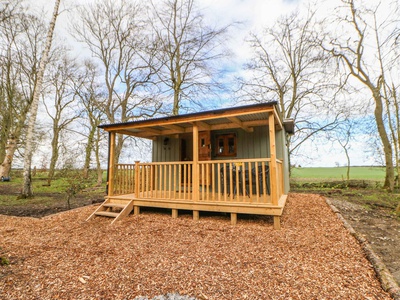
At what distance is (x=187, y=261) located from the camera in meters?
2.99

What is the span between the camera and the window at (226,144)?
23.4 feet

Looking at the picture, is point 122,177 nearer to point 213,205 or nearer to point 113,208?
point 113,208

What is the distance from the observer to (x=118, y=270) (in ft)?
9.02

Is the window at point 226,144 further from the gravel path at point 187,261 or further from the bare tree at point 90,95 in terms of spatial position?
the bare tree at point 90,95

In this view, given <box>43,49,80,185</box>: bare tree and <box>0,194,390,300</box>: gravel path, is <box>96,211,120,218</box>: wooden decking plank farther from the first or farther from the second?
<box>43,49,80,185</box>: bare tree

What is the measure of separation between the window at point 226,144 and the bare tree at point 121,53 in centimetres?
688

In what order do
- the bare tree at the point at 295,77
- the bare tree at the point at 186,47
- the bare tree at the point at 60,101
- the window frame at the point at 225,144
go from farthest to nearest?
the bare tree at the point at 60,101, the bare tree at the point at 295,77, the bare tree at the point at 186,47, the window frame at the point at 225,144

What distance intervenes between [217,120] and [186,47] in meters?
8.58

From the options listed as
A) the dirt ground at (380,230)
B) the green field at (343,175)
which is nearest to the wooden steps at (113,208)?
the dirt ground at (380,230)

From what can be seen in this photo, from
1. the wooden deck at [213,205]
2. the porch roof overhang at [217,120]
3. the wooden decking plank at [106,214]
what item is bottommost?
the wooden decking plank at [106,214]

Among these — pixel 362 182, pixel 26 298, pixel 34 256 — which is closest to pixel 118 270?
pixel 26 298

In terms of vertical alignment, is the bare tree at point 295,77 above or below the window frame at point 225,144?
above

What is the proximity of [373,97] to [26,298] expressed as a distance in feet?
49.2

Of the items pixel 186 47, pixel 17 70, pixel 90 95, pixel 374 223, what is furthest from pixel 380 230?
pixel 17 70
